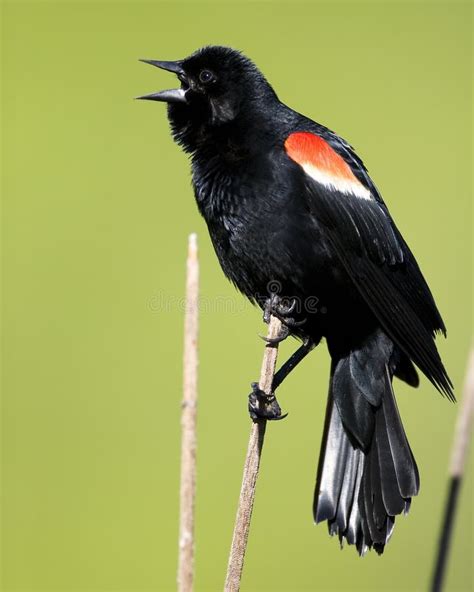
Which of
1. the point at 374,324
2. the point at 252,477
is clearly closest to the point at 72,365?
the point at 374,324

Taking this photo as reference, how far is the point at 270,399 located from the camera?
87.0 inches

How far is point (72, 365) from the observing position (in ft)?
13.0

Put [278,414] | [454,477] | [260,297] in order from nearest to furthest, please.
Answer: [454,477] → [278,414] → [260,297]

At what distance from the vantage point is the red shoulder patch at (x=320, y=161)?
7.72 feet

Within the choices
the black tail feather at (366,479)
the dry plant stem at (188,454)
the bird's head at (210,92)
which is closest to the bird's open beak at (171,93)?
the bird's head at (210,92)

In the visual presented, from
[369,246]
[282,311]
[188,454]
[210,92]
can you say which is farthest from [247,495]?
[210,92]

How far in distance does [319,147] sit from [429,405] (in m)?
2.12

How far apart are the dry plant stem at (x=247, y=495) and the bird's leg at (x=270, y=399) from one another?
0.08m

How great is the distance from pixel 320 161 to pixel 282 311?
1.47 feet

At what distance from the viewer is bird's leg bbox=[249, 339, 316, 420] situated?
212cm

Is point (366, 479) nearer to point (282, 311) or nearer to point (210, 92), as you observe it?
point (282, 311)

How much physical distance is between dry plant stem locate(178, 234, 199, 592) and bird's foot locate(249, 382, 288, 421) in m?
0.60

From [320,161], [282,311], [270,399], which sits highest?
[320,161]

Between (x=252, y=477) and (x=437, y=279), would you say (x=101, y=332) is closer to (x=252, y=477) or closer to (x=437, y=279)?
(x=437, y=279)
